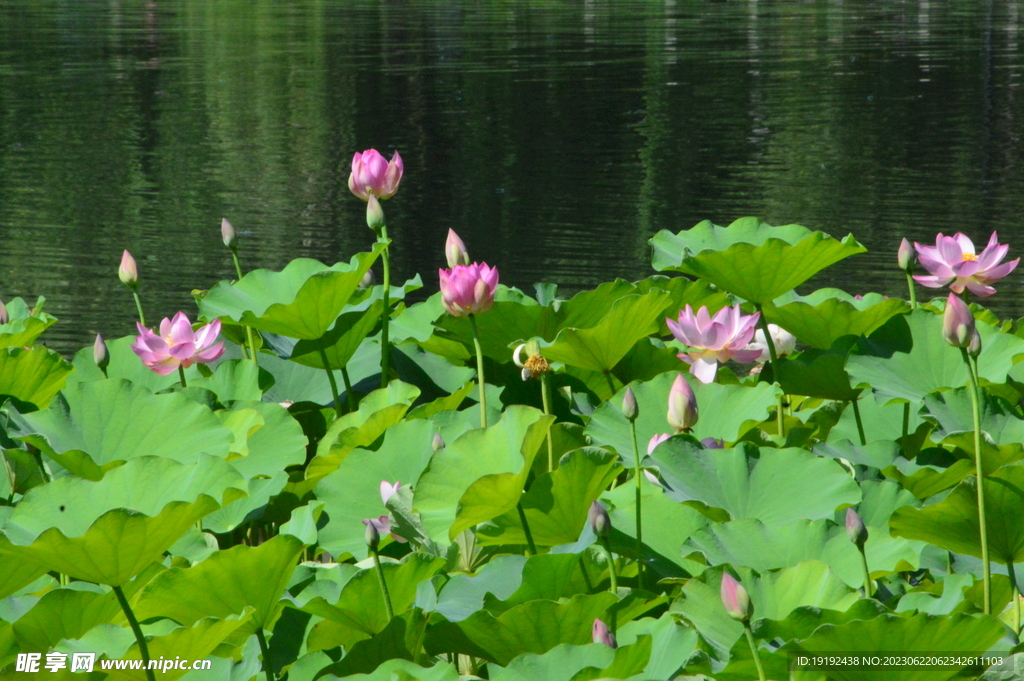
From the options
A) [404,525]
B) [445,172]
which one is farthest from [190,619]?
[445,172]

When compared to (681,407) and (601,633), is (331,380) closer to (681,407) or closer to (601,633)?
(681,407)

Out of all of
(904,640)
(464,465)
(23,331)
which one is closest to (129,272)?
(23,331)

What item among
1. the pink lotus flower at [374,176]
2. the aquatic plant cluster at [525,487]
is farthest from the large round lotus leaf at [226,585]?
the pink lotus flower at [374,176]

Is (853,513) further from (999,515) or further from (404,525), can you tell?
(404,525)

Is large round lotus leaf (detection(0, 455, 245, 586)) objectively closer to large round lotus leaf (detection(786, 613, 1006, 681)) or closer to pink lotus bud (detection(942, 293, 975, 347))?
large round lotus leaf (detection(786, 613, 1006, 681))

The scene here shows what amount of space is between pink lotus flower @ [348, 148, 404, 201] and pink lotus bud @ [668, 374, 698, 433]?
60cm

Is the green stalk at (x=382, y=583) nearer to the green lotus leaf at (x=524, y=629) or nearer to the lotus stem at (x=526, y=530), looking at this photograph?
the green lotus leaf at (x=524, y=629)

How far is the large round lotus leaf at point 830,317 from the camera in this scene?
1.40 m

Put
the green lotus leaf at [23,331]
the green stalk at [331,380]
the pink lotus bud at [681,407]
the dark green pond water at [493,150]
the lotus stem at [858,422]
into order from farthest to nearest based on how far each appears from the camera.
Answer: the dark green pond water at [493,150], the green lotus leaf at [23,331], the green stalk at [331,380], the lotus stem at [858,422], the pink lotus bud at [681,407]

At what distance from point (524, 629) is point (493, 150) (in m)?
8.07

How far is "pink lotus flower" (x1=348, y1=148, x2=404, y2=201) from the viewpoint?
1.51 m

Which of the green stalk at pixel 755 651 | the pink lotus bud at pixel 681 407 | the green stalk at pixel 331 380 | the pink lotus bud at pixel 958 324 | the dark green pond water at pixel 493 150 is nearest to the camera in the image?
the green stalk at pixel 755 651

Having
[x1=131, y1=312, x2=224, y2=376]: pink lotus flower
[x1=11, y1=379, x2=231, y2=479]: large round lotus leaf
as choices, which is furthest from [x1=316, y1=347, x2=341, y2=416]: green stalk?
[x1=11, y1=379, x2=231, y2=479]: large round lotus leaf

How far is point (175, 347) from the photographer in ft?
4.58
